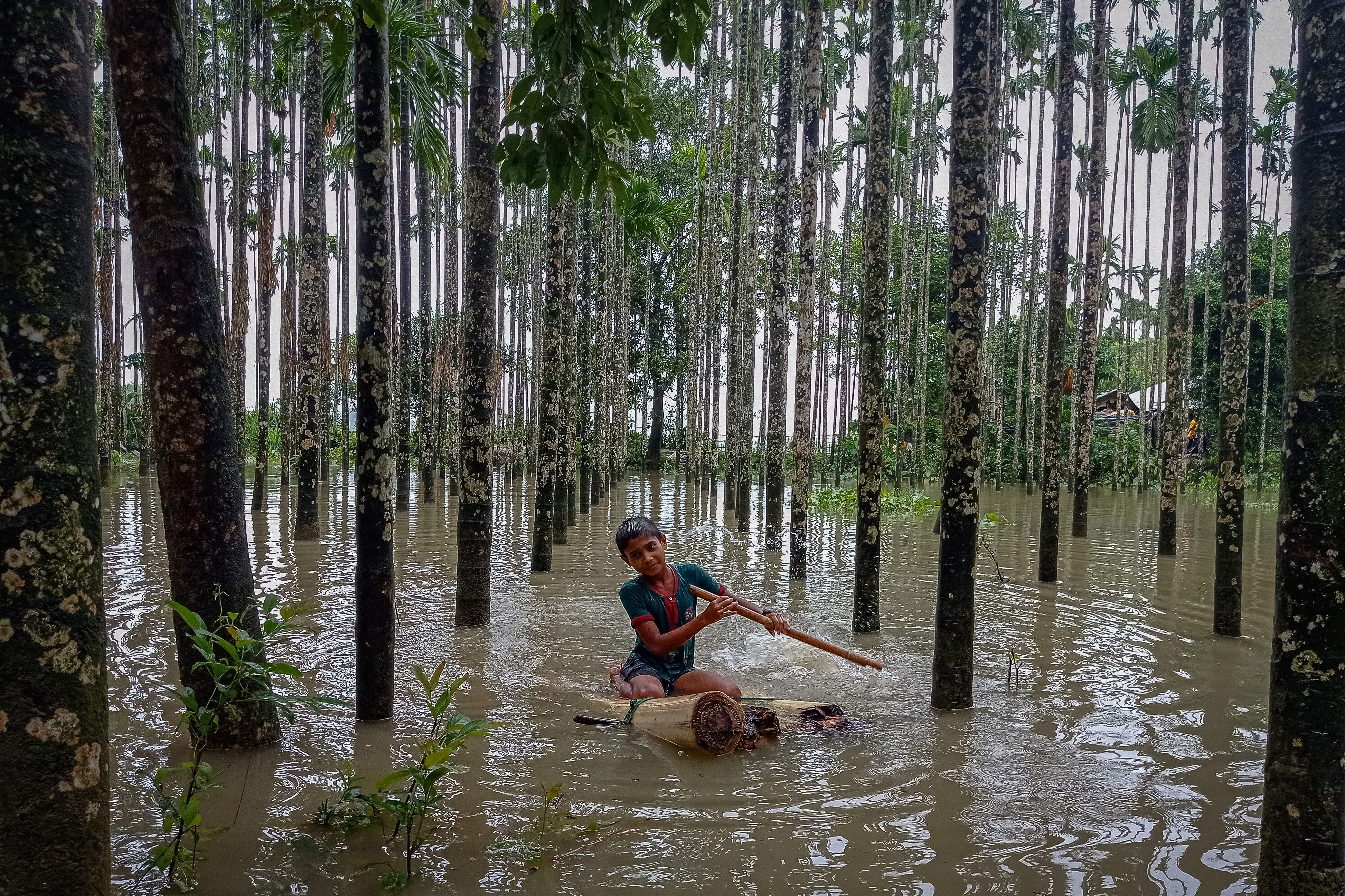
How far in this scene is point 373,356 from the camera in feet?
12.7

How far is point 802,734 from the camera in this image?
4051 mm

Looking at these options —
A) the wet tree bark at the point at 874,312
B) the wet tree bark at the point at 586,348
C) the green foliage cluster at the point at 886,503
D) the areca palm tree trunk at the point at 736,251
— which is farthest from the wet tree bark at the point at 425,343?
the wet tree bark at the point at 874,312

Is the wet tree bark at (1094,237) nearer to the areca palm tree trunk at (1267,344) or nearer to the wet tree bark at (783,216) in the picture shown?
the wet tree bark at (783,216)

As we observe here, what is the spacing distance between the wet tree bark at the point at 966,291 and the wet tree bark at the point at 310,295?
8.04 m

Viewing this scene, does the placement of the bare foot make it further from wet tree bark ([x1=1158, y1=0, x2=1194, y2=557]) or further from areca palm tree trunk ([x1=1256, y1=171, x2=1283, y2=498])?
areca palm tree trunk ([x1=1256, y1=171, x2=1283, y2=498])

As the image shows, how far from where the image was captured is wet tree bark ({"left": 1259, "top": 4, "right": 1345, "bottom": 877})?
196cm

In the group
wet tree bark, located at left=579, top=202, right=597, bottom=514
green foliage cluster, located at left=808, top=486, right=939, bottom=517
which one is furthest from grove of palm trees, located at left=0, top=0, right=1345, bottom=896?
green foliage cluster, located at left=808, top=486, right=939, bottom=517

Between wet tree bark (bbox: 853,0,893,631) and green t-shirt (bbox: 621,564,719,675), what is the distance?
5.83ft

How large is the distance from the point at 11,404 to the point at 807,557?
917 centimetres

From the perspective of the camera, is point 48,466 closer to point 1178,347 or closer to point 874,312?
point 874,312

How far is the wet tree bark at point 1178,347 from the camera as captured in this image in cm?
950

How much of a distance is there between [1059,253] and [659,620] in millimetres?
6532

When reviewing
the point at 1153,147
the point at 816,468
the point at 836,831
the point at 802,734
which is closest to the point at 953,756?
the point at 802,734

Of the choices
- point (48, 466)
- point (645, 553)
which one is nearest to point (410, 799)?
point (48, 466)
